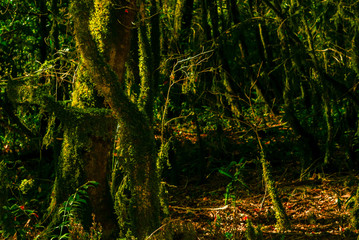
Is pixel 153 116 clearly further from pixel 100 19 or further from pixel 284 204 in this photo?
pixel 284 204

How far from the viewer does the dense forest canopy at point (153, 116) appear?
335cm

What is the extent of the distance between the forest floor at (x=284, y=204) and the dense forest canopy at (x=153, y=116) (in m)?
0.05

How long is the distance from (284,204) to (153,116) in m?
2.41

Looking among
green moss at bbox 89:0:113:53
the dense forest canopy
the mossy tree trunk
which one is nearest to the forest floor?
the dense forest canopy

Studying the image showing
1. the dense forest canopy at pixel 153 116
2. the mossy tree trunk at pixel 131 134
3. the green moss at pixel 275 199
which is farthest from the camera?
the green moss at pixel 275 199

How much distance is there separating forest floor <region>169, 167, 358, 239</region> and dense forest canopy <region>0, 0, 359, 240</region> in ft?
0.16

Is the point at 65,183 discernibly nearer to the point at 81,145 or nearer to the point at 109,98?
the point at 81,145

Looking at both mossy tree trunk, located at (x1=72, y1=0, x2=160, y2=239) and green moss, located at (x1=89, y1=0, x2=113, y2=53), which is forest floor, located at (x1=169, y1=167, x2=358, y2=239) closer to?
mossy tree trunk, located at (x1=72, y1=0, x2=160, y2=239)

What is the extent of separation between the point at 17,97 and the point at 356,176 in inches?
189

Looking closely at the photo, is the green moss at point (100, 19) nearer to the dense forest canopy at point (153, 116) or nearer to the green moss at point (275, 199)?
the dense forest canopy at point (153, 116)

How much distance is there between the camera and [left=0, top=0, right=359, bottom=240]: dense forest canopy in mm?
3346

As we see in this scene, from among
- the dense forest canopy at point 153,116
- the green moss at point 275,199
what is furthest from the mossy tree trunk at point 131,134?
the green moss at point 275,199

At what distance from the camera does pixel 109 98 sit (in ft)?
10.4

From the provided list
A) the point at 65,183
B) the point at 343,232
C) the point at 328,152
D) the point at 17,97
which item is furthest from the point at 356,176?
the point at 17,97
